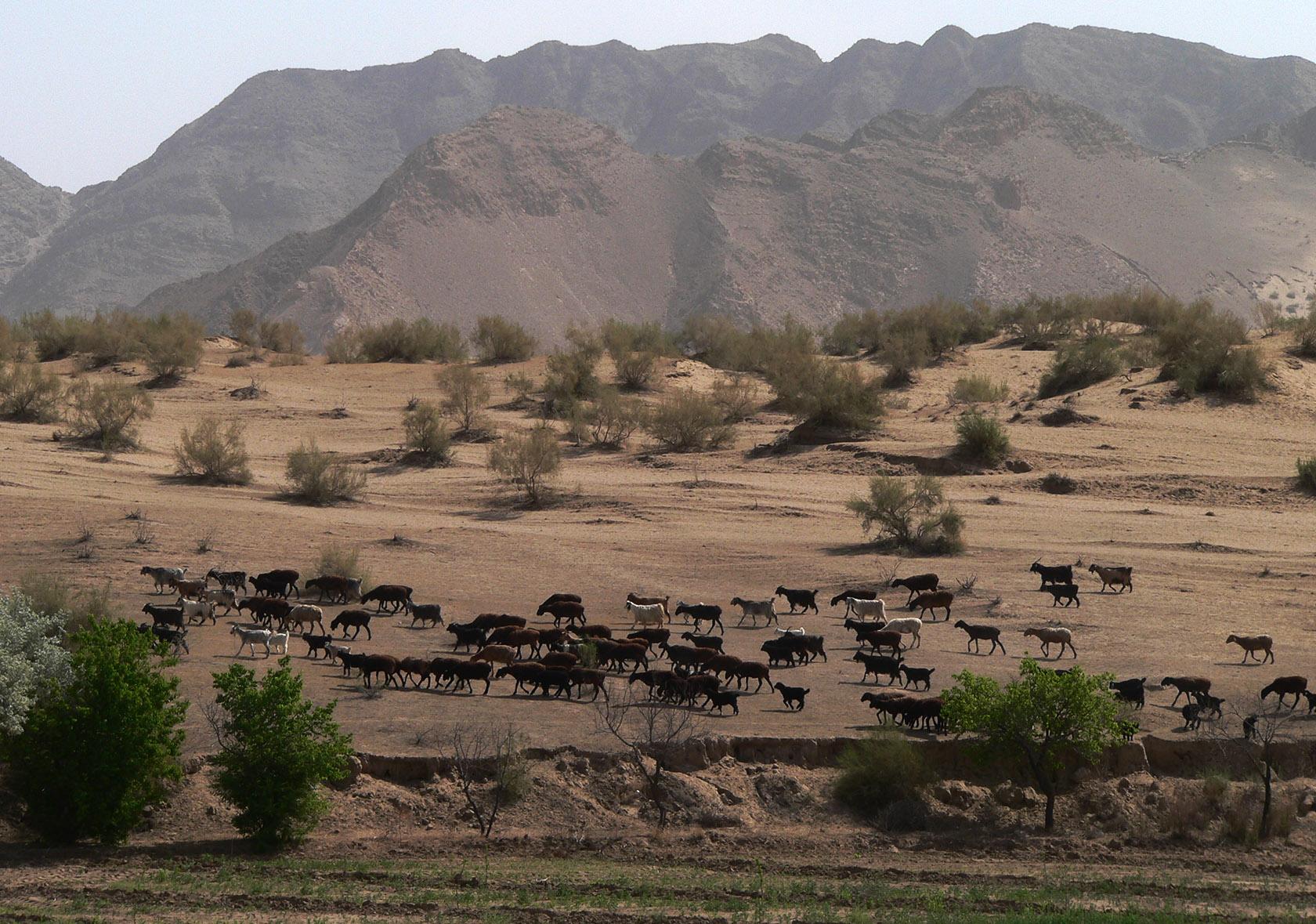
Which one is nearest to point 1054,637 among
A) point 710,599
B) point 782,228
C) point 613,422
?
point 710,599

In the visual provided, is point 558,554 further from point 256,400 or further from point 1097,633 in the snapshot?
point 256,400

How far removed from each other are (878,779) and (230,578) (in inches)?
542

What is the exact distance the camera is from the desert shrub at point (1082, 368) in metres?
48.6

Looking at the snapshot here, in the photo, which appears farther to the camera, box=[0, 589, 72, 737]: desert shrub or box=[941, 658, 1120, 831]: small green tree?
box=[941, 658, 1120, 831]: small green tree

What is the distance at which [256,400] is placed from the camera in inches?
1906

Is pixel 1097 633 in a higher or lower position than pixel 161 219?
lower

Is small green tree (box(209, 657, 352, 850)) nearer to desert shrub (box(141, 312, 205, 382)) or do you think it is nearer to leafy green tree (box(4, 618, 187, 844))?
leafy green tree (box(4, 618, 187, 844))

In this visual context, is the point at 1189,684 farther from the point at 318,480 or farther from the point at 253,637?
the point at 318,480

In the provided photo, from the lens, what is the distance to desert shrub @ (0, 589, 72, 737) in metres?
14.2

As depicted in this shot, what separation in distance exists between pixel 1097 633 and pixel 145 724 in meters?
16.5

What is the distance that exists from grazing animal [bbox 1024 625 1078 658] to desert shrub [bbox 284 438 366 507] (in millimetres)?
20060

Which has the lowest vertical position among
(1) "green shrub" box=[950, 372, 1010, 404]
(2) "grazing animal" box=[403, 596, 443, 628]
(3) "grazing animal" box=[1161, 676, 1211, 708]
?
(2) "grazing animal" box=[403, 596, 443, 628]

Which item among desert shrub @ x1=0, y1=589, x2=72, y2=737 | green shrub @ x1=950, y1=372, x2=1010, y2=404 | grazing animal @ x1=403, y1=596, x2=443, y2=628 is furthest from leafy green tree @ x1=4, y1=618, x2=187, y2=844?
green shrub @ x1=950, y1=372, x2=1010, y2=404

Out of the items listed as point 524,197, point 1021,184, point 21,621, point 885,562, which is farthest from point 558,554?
point 1021,184
